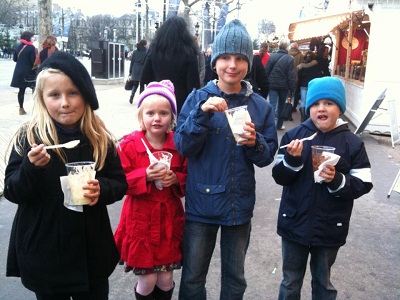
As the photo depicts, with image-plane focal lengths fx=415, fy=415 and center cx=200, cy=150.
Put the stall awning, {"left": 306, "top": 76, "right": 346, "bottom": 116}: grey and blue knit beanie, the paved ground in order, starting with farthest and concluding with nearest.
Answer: the stall awning, the paved ground, {"left": 306, "top": 76, "right": 346, "bottom": 116}: grey and blue knit beanie

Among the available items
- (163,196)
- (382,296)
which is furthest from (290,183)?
(382,296)

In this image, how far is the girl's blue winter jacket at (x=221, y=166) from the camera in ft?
7.50

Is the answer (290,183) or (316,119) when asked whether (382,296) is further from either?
(316,119)

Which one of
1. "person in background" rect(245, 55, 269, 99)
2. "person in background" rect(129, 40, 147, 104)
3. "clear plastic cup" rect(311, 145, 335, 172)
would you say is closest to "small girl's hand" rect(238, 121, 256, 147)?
"clear plastic cup" rect(311, 145, 335, 172)

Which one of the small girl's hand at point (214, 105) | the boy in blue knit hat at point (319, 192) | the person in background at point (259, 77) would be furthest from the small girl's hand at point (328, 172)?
the person in background at point (259, 77)

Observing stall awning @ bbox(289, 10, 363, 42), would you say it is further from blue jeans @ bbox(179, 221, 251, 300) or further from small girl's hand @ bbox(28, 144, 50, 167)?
small girl's hand @ bbox(28, 144, 50, 167)

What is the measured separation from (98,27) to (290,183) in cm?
8565

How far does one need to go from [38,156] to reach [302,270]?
1719 mm

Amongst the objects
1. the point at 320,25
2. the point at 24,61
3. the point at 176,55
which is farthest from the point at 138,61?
the point at 176,55

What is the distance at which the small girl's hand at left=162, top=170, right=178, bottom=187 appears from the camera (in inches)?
93.5

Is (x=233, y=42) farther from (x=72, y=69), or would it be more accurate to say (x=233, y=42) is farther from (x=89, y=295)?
(x=89, y=295)

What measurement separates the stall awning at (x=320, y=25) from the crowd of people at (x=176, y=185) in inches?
397

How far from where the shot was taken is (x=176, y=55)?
518 cm

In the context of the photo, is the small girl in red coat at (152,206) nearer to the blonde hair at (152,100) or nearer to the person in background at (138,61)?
the blonde hair at (152,100)
